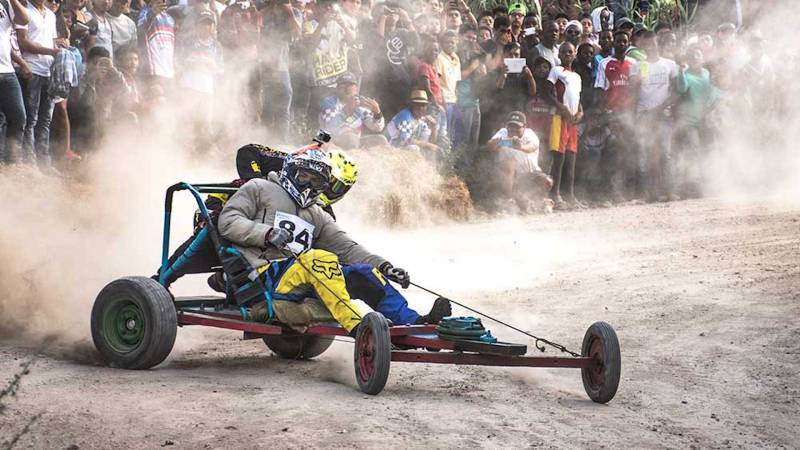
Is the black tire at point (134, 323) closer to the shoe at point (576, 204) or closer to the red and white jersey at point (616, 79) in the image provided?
the shoe at point (576, 204)

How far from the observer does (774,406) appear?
7.92m

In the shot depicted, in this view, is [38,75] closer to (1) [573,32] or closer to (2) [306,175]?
(2) [306,175]

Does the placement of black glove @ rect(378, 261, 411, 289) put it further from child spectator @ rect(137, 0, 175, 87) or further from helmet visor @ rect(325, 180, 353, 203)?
child spectator @ rect(137, 0, 175, 87)

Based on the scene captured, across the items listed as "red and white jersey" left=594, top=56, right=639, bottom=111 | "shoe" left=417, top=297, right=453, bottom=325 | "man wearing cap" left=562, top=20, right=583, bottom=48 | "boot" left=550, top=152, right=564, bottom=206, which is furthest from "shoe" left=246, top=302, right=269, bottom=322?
"red and white jersey" left=594, top=56, right=639, bottom=111

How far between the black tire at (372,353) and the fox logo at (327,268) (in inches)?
20.8

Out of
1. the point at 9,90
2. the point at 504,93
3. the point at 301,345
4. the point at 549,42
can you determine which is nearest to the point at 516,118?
the point at 504,93

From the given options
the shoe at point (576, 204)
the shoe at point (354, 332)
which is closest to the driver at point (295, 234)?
the shoe at point (354, 332)

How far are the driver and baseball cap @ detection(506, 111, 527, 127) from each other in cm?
767

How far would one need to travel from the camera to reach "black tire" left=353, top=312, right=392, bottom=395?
22.6 feet

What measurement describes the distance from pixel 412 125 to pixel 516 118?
1.66 metres

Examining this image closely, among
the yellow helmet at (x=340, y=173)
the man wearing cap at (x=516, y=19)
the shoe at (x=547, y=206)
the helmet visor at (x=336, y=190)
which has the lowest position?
the helmet visor at (x=336, y=190)

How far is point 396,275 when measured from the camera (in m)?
7.93

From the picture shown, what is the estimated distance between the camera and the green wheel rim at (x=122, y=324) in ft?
25.7

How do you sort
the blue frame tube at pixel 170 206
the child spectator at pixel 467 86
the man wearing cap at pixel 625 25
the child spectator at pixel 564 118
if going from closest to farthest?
1. the blue frame tube at pixel 170 206
2. the child spectator at pixel 467 86
3. the child spectator at pixel 564 118
4. the man wearing cap at pixel 625 25
